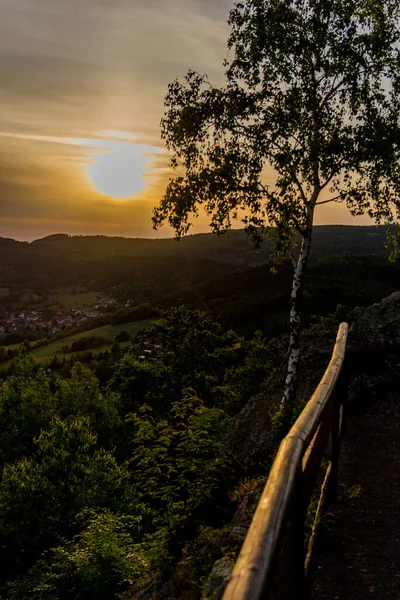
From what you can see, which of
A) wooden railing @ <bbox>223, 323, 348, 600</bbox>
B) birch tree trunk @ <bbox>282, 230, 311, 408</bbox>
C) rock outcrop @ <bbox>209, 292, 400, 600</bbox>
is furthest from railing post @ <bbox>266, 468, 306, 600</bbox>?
birch tree trunk @ <bbox>282, 230, 311, 408</bbox>

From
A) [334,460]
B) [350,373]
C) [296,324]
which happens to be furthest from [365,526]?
[296,324]

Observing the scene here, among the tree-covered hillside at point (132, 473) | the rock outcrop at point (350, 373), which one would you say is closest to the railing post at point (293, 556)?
the rock outcrop at point (350, 373)

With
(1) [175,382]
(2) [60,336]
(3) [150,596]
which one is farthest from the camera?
(2) [60,336]

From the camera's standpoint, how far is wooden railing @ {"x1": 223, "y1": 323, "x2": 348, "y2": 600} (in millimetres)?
1852

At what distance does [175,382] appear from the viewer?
122ft

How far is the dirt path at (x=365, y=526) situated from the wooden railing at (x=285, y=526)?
1.42ft

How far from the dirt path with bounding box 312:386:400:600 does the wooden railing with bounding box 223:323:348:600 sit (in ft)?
1.42

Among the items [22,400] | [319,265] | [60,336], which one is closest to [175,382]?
[22,400]

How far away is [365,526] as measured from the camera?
574 centimetres

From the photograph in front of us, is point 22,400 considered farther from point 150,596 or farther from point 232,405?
point 150,596

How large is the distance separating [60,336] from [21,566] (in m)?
124

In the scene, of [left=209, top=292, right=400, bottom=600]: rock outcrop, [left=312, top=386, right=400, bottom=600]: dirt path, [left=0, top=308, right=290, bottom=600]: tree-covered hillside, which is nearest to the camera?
[left=312, top=386, right=400, bottom=600]: dirt path

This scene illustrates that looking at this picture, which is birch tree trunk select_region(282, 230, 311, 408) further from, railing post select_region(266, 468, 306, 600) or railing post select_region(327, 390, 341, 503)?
railing post select_region(266, 468, 306, 600)

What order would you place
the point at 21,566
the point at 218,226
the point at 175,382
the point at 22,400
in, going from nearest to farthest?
the point at 218,226 < the point at 21,566 < the point at 175,382 < the point at 22,400
